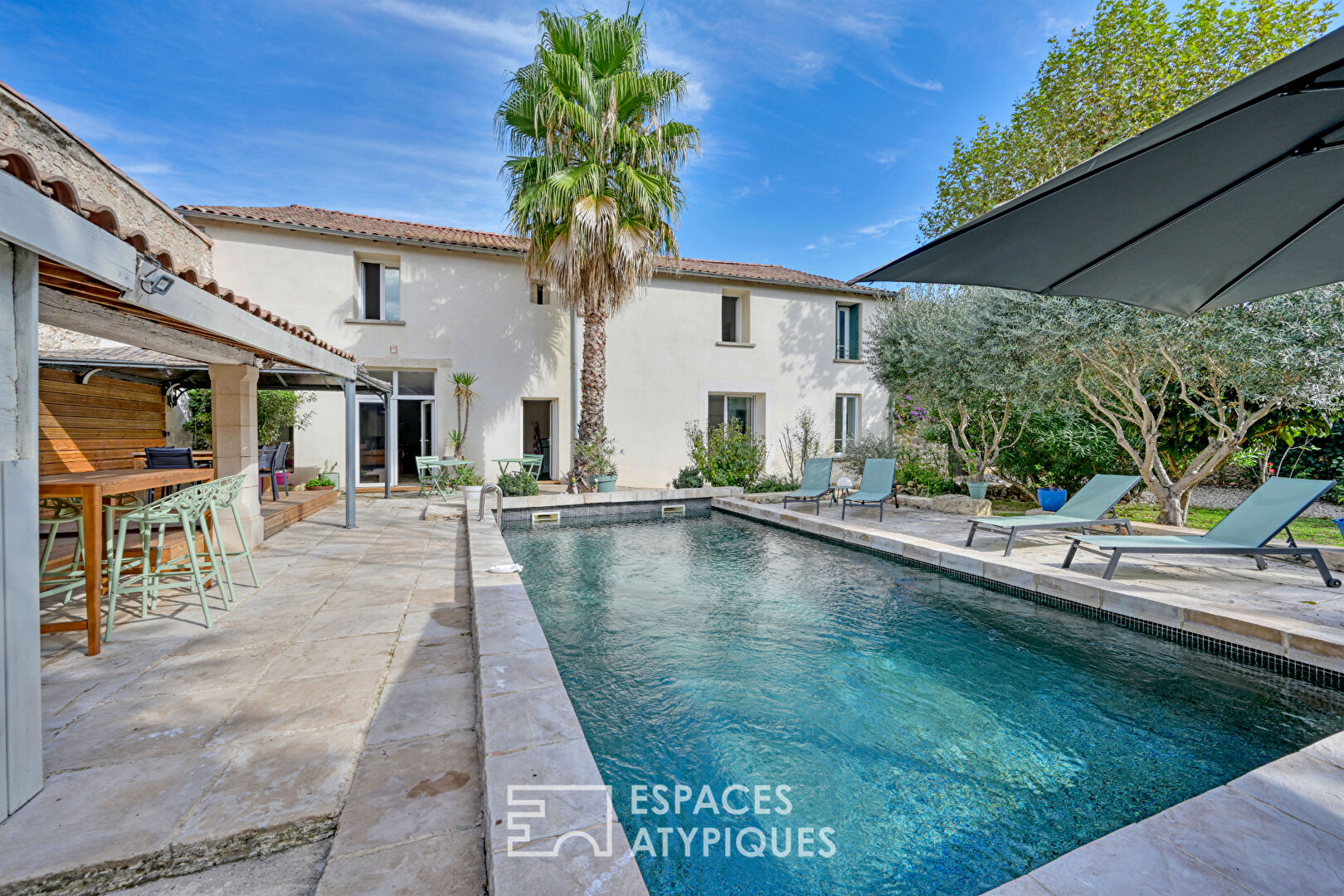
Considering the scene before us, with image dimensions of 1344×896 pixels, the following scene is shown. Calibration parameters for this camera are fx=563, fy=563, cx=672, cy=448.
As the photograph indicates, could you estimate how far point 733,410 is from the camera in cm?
1536

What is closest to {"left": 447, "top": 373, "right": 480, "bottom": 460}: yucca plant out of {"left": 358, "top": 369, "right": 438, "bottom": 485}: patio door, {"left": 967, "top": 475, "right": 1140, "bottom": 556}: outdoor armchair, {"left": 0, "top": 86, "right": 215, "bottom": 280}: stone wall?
{"left": 358, "top": 369, "right": 438, "bottom": 485}: patio door

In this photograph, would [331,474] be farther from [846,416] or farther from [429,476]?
[846,416]

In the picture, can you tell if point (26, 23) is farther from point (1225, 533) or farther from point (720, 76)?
point (1225, 533)

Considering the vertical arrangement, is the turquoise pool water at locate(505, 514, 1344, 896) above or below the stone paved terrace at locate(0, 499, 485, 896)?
below

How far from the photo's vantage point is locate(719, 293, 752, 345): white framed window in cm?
1510

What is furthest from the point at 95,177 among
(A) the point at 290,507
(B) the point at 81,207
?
(B) the point at 81,207

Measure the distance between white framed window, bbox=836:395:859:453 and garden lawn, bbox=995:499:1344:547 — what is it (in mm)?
4895

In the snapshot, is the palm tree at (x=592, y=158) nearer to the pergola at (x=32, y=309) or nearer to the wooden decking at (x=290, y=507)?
the wooden decking at (x=290, y=507)

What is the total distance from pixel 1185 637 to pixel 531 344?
12.0 meters

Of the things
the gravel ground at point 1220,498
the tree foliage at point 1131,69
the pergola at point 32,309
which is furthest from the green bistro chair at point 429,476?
the gravel ground at point 1220,498

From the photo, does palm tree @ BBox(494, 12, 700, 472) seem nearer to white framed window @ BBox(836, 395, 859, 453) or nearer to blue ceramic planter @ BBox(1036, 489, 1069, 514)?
white framed window @ BBox(836, 395, 859, 453)

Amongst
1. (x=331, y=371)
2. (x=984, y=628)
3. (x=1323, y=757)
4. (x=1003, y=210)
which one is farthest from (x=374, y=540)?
(x=1323, y=757)

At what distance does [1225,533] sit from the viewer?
5156mm

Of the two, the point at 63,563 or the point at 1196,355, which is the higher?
the point at 1196,355
